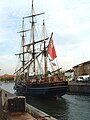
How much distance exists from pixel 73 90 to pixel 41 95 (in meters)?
24.9

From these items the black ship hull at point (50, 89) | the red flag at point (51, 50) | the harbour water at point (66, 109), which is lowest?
the harbour water at point (66, 109)

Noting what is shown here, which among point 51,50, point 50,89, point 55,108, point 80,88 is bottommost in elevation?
point 55,108

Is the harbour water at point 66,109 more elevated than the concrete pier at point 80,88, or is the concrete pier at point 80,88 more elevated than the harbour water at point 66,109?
the concrete pier at point 80,88

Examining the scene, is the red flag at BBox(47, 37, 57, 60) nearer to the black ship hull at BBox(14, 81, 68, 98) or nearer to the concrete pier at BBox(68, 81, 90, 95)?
the black ship hull at BBox(14, 81, 68, 98)

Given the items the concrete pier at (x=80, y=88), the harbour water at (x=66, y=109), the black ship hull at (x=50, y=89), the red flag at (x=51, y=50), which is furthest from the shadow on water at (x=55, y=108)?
the concrete pier at (x=80, y=88)

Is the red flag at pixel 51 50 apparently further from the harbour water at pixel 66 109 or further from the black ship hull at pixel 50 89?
the harbour water at pixel 66 109

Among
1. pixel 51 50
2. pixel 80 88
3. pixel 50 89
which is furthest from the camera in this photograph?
pixel 80 88

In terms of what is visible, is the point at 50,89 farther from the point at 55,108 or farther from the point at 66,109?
the point at 66,109

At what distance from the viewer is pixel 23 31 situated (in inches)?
3497

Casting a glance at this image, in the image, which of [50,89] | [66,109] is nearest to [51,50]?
[50,89]

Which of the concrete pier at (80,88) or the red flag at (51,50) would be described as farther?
the concrete pier at (80,88)

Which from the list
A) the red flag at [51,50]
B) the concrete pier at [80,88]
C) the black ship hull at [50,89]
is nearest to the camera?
the black ship hull at [50,89]

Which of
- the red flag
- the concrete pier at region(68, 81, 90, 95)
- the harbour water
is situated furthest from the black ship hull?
the concrete pier at region(68, 81, 90, 95)

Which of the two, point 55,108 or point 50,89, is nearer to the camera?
point 55,108
